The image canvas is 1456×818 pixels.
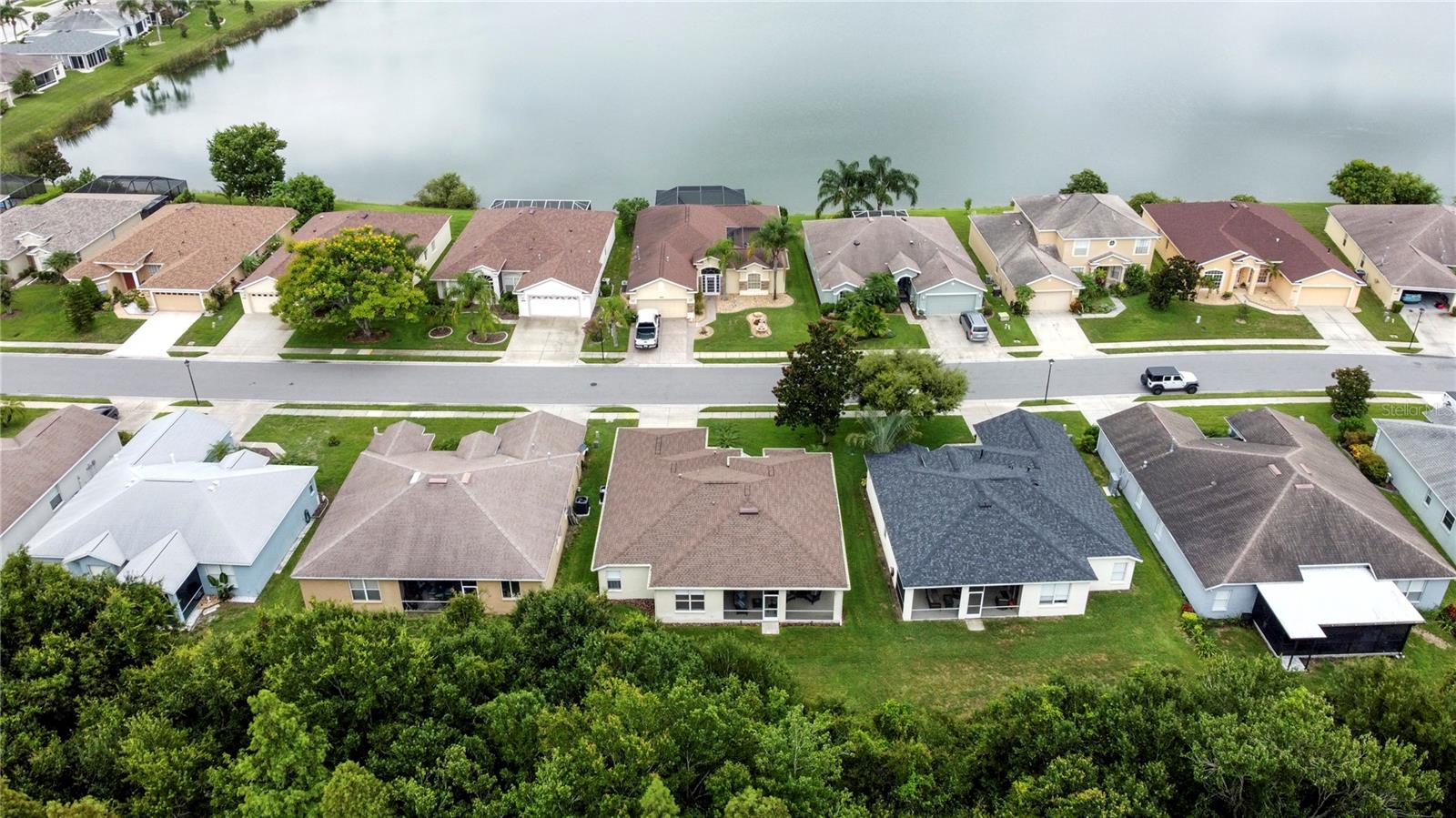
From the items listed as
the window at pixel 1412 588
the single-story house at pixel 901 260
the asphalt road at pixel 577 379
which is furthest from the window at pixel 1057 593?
the single-story house at pixel 901 260

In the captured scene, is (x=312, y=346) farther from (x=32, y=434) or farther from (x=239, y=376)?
(x=32, y=434)

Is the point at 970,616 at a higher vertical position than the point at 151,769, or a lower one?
lower

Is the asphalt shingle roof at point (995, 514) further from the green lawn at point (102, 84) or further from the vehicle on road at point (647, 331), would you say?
the green lawn at point (102, 84)

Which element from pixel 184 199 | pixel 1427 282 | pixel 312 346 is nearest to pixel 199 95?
pixel 184 199

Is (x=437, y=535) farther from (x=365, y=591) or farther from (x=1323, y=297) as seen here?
(x=1323, y=297)

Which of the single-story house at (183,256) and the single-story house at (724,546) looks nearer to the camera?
the single-story house at (724,546)

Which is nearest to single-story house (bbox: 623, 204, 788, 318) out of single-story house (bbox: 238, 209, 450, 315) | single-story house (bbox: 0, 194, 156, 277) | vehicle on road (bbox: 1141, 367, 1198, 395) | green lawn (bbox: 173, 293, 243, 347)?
single-story house (bbox: 238, 209, 450, 315)
